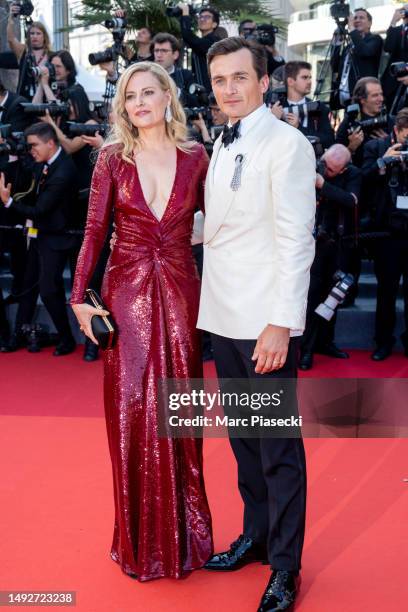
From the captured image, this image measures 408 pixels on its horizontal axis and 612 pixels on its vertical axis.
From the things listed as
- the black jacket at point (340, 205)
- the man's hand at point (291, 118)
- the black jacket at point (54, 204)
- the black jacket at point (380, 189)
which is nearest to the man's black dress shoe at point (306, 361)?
the black jacket at point (340, 205)

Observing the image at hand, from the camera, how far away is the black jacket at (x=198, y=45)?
777cm

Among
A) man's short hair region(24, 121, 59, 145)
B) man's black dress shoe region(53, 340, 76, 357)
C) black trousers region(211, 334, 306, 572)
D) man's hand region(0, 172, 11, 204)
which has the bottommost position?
man's black dress shoe region(53, 340, 76, 357)

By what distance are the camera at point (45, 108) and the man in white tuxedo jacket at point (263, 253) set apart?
Answer: 4.28 metres

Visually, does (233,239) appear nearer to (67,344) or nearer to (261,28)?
(67,344)

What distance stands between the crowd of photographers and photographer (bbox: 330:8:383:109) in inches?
14.1

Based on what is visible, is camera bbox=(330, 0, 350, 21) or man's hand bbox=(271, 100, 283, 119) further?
camera bbox=(330, 0, 350, 21)

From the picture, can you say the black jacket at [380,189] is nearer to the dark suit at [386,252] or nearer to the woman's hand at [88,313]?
the dark suit at [386,252]

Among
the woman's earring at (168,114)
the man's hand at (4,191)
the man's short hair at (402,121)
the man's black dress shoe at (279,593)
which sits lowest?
the man's black dress shoe at (279,593)

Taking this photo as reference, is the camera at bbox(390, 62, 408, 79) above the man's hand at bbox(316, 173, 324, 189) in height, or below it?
above

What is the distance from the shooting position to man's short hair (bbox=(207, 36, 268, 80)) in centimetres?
252

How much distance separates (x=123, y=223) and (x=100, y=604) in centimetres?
120

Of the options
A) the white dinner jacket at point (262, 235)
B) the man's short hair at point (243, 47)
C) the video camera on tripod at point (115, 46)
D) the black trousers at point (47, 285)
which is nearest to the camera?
the white dinner jacket at point (262, 235)

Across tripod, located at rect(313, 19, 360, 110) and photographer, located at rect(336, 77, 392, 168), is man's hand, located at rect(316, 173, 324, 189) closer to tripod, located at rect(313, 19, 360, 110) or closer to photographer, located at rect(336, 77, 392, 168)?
photographer, located at rect(336, 77, 392, 168)

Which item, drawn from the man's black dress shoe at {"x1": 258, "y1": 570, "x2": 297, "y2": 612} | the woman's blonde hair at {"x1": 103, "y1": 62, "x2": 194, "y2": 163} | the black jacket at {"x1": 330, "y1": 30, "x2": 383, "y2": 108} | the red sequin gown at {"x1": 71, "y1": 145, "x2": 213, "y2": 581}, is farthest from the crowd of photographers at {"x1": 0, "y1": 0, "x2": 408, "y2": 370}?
the man's black dress shoe at {"x1": 258, "y1": 570, "x2": 297, "y2": 612}
